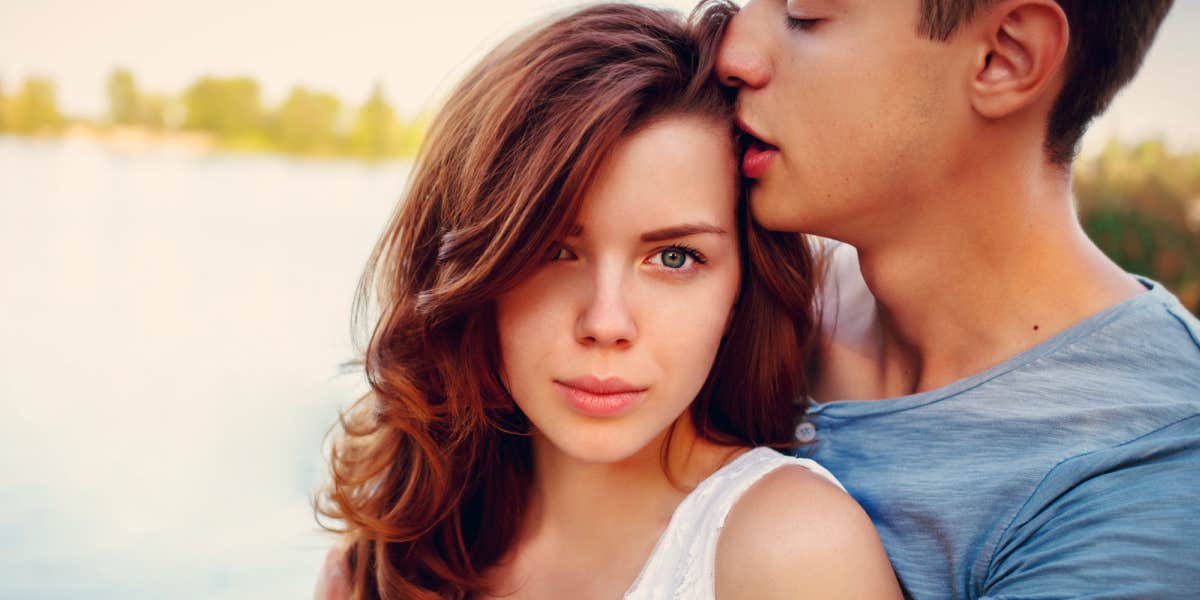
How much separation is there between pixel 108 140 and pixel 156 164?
1.91 ft

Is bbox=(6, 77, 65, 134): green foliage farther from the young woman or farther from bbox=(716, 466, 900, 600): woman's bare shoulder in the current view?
bbox=(716, 466, 900, 600): woman's bare shoulder

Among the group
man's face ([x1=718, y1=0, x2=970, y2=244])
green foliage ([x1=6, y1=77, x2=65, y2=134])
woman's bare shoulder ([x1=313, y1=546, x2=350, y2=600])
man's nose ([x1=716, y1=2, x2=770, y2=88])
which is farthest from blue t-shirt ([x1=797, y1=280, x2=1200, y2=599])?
green foliage ([x1=6, y1=77, x2=65, y2=134])

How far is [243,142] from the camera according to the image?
233 inches

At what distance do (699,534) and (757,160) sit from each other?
623 mm

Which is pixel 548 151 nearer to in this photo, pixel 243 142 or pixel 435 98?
pixel 435 98

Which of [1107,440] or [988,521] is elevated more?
[1107,440]

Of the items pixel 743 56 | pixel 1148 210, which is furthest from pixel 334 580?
pixel 1148 210

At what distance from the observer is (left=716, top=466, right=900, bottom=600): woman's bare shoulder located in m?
1.47

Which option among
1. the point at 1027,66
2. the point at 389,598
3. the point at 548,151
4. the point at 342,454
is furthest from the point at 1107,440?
the point at 342,454

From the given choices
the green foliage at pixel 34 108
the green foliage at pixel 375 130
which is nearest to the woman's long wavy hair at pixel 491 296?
the green foliage at pixel 375 130

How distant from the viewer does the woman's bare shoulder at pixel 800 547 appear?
57.8 inches

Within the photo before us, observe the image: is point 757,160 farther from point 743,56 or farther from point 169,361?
point 169,361

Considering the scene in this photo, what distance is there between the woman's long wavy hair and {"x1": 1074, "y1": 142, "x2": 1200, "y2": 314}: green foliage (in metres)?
2.75

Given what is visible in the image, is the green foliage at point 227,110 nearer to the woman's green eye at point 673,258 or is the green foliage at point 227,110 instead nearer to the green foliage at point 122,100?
the green foliage at point 122,100
